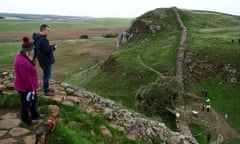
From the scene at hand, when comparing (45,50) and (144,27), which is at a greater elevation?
(45,50)

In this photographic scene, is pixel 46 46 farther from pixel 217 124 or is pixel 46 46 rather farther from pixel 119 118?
pixel 217 124

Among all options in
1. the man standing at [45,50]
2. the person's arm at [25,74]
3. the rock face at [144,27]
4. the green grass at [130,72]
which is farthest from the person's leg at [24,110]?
the rock face at [144,27]

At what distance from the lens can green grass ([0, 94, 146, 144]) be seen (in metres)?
9.43

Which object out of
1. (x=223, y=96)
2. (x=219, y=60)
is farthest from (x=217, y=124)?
(x=219, y=60)

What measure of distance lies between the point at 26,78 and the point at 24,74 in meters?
0.15

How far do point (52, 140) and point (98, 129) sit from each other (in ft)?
8.36

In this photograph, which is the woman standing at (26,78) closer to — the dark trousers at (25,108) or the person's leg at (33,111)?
the dark trousers at (25,108)

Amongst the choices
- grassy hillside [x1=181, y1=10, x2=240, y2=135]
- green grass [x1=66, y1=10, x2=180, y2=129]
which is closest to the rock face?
grassy hillside [x1=181, y1=10, x2=240, y2=135]

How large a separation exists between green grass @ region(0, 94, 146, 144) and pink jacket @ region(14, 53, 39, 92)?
1.54m

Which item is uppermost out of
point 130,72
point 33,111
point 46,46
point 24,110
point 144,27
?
point 46,46

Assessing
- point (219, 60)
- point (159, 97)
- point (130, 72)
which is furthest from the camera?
point (130, 72)

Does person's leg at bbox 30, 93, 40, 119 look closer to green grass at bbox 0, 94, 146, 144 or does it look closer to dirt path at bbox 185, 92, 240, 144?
green grass at bbox 0, 94, 146, 144

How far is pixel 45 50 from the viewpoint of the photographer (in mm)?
12531

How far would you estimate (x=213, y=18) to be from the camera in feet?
306
